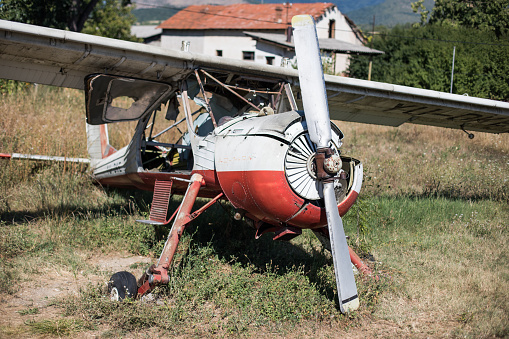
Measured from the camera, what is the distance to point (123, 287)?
192 inches

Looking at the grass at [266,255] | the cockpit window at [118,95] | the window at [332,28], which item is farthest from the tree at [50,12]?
the window at [332,28]

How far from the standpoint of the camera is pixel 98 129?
368 inches

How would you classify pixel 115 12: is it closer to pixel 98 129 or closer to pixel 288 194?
pixel 98 129

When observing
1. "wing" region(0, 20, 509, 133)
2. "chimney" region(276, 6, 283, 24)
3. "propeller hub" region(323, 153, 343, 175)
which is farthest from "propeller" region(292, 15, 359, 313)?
"chimney" region(276, 6, 283, 24)

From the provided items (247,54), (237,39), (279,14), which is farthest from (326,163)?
(279,14)

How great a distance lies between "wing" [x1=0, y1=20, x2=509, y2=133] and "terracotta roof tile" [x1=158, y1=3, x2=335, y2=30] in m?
30.7

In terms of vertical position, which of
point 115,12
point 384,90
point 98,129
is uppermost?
point 115,12

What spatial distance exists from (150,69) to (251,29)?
33.9m

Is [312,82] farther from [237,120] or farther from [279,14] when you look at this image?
[279,14]

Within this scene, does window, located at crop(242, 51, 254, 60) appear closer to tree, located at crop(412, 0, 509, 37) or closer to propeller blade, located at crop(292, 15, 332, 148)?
tree, located at crop(412, 0, 509, 37)

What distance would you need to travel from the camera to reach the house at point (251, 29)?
36812 millimetres

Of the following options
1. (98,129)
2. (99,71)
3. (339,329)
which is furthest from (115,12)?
(339,329)

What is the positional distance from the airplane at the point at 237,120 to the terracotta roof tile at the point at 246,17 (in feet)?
104

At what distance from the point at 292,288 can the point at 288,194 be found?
4.34 ft
